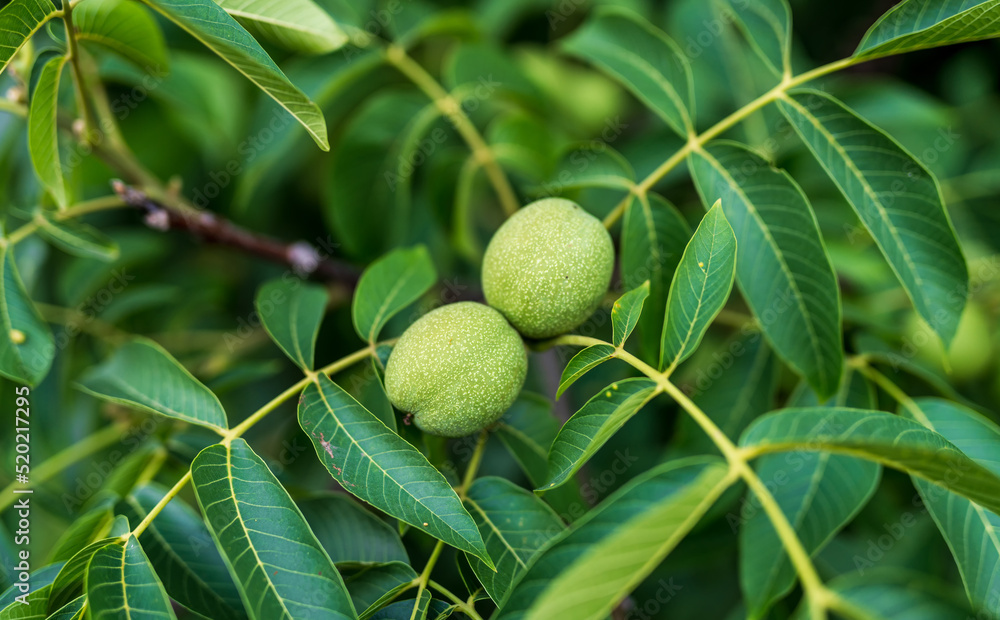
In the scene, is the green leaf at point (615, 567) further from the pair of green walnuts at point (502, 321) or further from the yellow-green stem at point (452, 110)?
the yellow-green stem at point (452, 110)

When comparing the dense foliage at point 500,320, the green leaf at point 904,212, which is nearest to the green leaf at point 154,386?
the dense foliage at point 500,320

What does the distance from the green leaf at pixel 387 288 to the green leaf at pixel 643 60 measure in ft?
1.98

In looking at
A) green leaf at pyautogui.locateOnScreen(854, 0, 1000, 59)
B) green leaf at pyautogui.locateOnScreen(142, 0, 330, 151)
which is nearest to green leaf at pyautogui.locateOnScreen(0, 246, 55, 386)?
green leaf at pyautogui.locateOnScreen(142, 0, 330, 151)

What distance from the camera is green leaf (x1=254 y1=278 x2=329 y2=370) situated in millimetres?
1286

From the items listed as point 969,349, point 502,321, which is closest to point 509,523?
point 502,321

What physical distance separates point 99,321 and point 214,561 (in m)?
1.03

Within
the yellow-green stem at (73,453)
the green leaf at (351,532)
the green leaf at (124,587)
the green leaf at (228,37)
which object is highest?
the green leaf at (228,37)

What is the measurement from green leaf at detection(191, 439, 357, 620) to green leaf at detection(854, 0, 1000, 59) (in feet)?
4.09

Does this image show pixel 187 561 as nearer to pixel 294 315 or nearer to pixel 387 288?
pixel 294 315

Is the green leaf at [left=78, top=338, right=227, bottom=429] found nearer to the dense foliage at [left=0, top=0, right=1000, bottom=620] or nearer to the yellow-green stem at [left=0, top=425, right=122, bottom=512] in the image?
the dense foliage at [left=0, top=0, right=1000, bottom=620]

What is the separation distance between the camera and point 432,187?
6.12 feet

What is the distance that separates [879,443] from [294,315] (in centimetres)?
106

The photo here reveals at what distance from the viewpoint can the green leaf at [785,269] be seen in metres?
1.21

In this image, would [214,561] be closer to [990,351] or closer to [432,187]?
[432,187]
